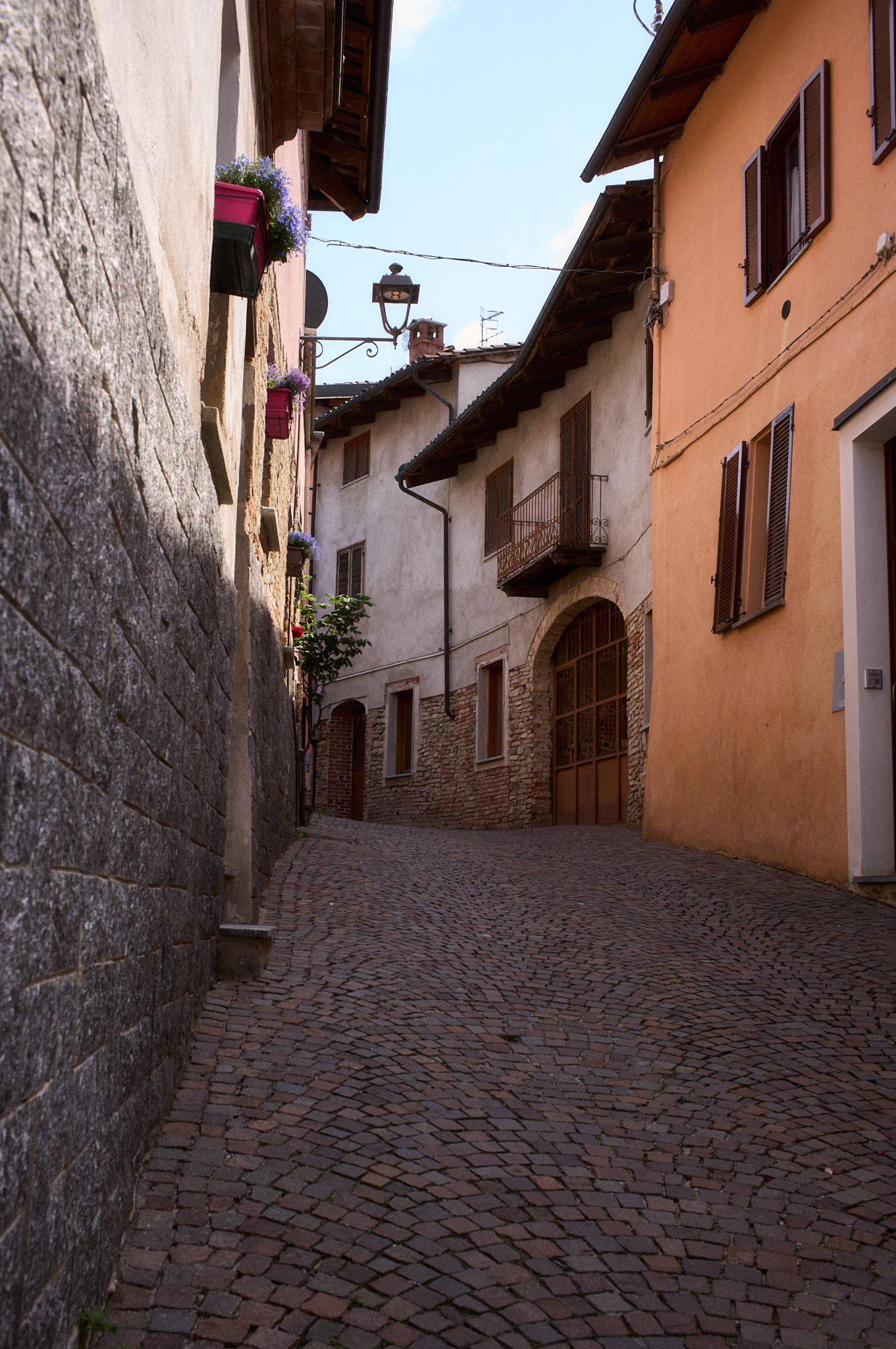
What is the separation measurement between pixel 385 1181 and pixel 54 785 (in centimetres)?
230

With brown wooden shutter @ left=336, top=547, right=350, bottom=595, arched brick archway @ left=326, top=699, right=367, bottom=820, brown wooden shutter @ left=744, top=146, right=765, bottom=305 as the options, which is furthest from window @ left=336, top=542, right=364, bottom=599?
brown wooden shutter @ left=744, top=146, right=765, bottom=305

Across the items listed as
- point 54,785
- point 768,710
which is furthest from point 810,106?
point 54,785

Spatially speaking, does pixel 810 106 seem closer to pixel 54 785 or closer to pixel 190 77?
pixel 190 77

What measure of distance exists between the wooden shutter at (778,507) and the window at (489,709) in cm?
963

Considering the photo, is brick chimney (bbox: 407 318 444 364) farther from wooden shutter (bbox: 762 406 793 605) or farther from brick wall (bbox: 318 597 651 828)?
wooden shutter (bbox: 762 406 793 605)

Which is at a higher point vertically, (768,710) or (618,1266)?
(768,710)

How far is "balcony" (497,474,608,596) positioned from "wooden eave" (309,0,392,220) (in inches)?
209

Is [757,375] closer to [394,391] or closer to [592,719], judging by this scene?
[592,719]

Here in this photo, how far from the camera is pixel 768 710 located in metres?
10.4

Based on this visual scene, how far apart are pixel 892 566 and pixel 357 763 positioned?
58.0ft

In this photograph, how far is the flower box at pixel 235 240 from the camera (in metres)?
5.39

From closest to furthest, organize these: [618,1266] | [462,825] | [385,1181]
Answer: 1. [618,1266]
2. [385,1181]
3. [462,825]

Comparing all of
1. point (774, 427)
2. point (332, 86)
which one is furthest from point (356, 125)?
point (774, 427)

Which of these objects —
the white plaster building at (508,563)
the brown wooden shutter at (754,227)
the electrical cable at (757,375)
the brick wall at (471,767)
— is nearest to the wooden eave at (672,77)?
the white plaster building at (508,563)
